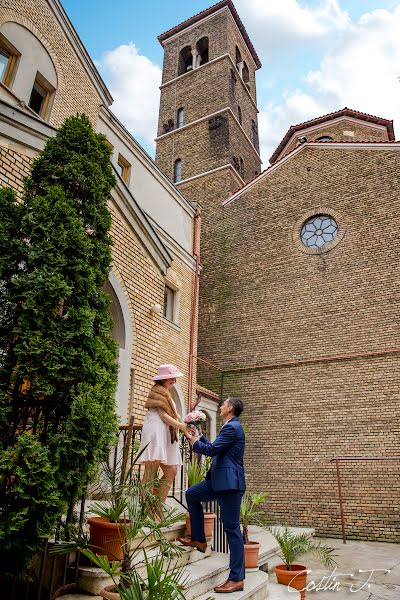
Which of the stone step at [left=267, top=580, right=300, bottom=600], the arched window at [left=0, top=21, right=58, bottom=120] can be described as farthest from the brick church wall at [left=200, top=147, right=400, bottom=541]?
the arched window at [left=0, top=21, right=58, bottom=120]

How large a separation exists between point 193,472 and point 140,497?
1.80 m

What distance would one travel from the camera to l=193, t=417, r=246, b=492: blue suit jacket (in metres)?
3.71

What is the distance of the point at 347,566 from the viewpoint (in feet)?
21.7

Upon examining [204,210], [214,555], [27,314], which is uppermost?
[204,210]

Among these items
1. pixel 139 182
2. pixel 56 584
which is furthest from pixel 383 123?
pixel 56 584

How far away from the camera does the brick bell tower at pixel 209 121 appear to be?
15078mm

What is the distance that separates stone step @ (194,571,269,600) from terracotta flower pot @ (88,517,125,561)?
0.85 metres

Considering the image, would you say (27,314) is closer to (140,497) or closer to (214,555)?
(140,497)

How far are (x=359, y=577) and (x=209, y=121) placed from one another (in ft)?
61.6

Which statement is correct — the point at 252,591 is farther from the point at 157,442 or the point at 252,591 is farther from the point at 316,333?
the point at 316,333

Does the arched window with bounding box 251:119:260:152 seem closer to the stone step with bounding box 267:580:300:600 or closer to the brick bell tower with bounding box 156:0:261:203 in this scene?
the brick bell tower with bounding box 156:0:261:203

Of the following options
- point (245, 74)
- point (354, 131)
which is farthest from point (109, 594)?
point (245, 74)

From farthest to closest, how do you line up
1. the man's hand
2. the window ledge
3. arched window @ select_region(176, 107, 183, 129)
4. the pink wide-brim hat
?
1. arched window @ select_region(176, 107, 183, 129)
2. the window ledge
3. the pink wide-brim hat
4. the man's hand

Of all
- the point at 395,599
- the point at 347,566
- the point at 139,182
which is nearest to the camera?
the point at 395,599
